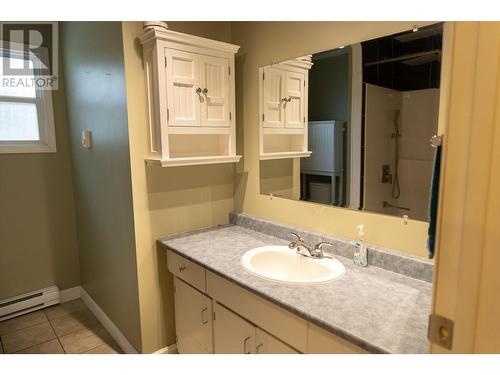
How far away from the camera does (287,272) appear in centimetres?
173

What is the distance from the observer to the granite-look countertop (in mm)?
1016

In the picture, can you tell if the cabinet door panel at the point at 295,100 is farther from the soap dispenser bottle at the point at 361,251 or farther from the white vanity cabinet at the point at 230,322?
the white vanity cabinet at the point at 230,322

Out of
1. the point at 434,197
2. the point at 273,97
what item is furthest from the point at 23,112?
the point at 434,197

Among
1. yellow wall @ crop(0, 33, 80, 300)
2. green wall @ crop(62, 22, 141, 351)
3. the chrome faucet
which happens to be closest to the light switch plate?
green wall @ crop(62, 22, 141, 351)

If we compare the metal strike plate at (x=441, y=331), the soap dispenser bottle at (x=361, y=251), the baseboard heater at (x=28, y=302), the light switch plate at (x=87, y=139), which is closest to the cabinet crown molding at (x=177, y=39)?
the light switch plate at (x=87, y=139)

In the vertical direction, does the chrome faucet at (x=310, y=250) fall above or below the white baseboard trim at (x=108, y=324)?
above

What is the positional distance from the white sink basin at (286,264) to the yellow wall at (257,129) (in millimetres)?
215

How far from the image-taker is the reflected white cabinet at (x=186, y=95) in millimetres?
1732

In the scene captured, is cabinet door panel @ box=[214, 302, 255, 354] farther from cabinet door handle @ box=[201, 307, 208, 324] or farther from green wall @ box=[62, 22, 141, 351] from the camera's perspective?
green wall @ box=[62, 22, 141, 351]

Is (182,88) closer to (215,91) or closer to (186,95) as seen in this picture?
(186,95)

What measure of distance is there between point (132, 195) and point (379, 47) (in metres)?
1.50

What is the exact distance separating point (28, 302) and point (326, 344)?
2.73 m

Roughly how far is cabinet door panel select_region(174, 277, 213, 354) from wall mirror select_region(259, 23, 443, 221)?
0.79m

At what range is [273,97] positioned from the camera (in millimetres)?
1999
